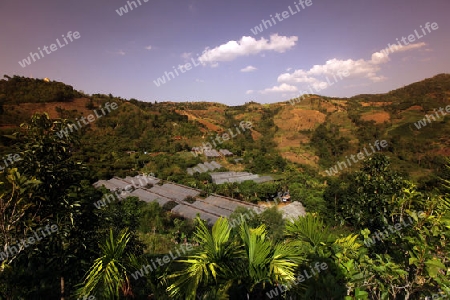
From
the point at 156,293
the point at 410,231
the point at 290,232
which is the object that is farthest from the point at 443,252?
the point at 156,293

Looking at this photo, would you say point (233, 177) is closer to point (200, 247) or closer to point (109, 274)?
point (200, 247)

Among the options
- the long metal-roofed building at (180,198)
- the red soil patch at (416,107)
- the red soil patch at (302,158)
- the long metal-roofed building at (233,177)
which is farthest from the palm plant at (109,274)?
the red soil patch at (416,107)

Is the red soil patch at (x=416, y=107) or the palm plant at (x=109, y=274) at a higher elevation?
the palm plant at (x=109, y=274)

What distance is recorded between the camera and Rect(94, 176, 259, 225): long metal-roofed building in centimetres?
1438

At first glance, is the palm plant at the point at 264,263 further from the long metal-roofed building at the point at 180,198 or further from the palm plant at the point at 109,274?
the long metal-roofed building at the point at 180,198

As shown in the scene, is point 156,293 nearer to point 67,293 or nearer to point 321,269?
point 321,269

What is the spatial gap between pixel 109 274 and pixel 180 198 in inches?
616

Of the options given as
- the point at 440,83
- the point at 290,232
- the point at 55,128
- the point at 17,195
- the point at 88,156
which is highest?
the point at 88,156

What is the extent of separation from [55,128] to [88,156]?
26.6m

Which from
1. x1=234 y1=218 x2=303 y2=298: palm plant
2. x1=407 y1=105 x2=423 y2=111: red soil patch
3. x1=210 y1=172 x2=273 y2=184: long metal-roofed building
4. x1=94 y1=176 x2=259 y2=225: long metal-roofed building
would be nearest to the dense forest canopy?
x1=234 y1=218 x2=303 y2=298: palm plant

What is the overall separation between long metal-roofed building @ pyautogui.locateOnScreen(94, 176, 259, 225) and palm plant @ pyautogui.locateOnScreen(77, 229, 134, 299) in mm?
9590

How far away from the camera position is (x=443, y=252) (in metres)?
2.05

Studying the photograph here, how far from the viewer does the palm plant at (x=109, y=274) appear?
2.44 metres

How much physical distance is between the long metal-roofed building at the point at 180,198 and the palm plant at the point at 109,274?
9590mm
